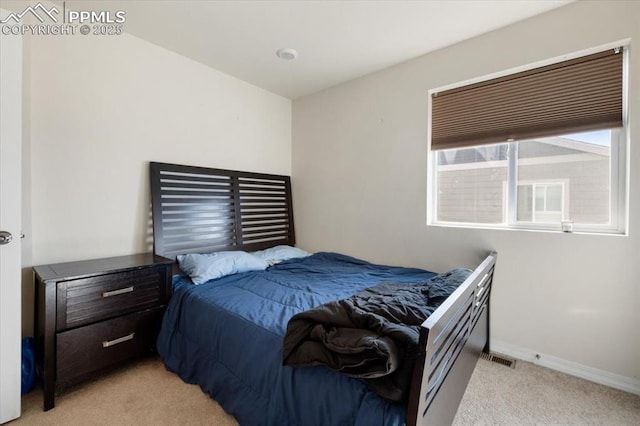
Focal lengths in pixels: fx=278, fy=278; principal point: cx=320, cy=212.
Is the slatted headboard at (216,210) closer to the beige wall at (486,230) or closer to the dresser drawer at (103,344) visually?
the beige wall at (486,230)

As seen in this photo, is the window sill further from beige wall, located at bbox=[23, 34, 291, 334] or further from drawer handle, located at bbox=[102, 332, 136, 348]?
drawer handle, located at bbox=[102, 332, 136, 348]

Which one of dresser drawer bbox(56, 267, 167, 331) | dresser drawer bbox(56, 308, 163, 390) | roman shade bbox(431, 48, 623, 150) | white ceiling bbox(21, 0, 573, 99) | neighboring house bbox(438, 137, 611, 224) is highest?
white ceiling bbox(21, 0, 573, 99)

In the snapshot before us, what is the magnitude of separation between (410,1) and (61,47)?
239 centimetres

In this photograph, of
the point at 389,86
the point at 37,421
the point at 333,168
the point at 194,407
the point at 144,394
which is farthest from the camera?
the point at 333,168

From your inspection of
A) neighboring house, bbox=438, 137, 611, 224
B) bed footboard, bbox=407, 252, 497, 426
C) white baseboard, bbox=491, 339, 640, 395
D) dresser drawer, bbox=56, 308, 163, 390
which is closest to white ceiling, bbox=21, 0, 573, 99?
neighboring house, bbox=438, 137, 611, 224

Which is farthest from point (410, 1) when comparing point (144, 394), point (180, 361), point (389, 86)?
point (144, 394)

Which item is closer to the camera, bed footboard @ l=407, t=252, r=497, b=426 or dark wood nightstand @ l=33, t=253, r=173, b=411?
bed footboard @ l=407, t=252, r=497, b=426

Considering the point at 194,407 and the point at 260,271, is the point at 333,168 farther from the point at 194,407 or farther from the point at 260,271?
the point at 194,407

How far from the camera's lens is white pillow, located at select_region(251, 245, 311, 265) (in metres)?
2.72

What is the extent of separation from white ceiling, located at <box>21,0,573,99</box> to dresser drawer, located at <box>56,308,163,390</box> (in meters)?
2.10

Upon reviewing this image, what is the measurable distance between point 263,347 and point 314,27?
2192 mm

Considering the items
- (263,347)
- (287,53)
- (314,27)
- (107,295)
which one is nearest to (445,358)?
(263,347)

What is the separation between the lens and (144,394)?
1.66m

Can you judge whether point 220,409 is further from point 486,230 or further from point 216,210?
point 486,230
